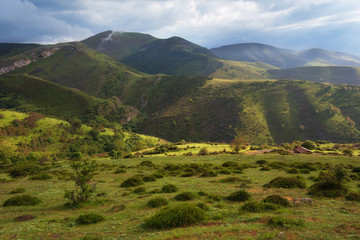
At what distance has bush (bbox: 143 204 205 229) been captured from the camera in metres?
11.3

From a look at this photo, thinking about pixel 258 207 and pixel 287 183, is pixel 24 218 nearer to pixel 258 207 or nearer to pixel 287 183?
pixel 258 207

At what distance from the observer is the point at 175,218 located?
38.1ft

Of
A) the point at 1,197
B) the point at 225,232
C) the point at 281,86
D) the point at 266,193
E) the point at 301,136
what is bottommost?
the point at 301,136

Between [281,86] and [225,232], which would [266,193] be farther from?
[281,86]

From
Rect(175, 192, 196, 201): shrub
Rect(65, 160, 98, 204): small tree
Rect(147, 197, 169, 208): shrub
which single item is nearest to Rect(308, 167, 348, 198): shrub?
Rect(175, 192, 196, 201): shrub

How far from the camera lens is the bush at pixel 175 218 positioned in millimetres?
11328

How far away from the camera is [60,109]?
185250 mm

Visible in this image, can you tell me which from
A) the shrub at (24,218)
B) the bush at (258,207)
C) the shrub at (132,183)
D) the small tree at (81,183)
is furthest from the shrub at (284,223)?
the shrub at (132,183)

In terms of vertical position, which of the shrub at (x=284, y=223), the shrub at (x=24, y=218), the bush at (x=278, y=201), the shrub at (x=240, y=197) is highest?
the shrub at (x=284, y=223)

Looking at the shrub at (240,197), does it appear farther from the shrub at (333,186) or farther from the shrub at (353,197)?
the shrub at (353,197)

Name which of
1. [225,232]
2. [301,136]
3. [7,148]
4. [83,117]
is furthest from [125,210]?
[83,117]

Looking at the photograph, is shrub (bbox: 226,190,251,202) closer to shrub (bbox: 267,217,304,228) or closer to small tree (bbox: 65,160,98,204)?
shrub (bbox: 267,217,304,228)

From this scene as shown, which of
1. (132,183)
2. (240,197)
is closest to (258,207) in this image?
(240,197)

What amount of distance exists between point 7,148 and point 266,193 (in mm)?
96704
